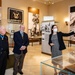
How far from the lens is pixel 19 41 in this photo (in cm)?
350

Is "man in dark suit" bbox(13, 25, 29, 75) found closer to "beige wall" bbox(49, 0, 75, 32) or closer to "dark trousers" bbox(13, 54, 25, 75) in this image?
"dark trousers" bbox(13, 54, 25, 75)

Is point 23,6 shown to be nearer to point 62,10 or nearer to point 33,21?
point 33,21

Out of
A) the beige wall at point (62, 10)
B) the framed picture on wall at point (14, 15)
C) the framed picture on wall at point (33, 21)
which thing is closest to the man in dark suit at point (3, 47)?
the framed picture on wall at point (14, 15)

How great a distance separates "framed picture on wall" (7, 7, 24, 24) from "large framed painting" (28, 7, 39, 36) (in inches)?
35.1

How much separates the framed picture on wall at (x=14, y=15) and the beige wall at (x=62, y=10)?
11.6 feet

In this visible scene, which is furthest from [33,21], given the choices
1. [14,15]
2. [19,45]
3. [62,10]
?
[19,45]

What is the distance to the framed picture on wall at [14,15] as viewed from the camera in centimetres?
1027

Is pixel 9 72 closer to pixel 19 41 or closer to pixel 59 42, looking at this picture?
pixel 19 41

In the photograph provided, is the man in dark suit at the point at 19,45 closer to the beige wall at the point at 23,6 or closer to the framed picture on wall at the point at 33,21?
the beige wall at the point at 23,6

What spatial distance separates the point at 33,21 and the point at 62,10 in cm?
295

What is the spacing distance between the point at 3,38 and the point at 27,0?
9.08 metres

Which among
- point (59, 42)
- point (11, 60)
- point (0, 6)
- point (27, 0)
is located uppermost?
point (27, 0)

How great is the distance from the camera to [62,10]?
39.2 ft

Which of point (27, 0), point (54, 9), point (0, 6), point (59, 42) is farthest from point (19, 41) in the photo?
point (54, 9)
